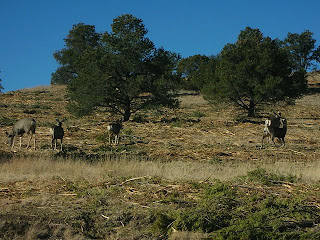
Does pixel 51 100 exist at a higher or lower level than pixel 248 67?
lower

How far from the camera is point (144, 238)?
7.28m

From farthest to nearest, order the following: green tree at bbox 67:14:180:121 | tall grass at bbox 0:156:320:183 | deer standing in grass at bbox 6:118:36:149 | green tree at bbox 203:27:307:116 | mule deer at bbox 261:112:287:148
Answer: green tree at bbox 203:27:307:116 < green tree at bbox 67:14:180:121 < mule deer at bbox 261:112:287:148 < deer standing in grass at bbox 6:118:36:149 < tall grass at bbox 0:156:320:183

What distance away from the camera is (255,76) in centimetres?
3616

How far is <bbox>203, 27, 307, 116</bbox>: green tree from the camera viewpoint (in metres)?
35.4

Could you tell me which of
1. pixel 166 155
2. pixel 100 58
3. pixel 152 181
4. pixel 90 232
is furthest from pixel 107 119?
pixel 90 232

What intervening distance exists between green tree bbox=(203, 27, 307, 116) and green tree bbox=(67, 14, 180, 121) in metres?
6.47

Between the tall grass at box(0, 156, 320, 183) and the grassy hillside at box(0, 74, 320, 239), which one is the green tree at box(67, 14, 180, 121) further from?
the tall grass at box(0, 156, 320, 183)

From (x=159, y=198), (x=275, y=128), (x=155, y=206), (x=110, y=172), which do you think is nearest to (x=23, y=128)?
(x=110, y=172)

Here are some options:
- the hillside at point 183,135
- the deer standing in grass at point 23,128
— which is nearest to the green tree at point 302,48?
the hillside at point 183,135

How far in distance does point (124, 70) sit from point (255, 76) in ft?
36.9

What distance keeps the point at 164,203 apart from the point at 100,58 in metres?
23.8

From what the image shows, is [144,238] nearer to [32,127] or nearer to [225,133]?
[32,127]

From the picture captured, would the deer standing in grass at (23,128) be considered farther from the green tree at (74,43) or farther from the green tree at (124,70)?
the green tree at (74,43)

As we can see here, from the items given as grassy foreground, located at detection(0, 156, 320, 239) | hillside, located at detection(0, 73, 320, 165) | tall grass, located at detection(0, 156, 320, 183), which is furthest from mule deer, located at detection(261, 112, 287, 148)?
grassy foreground, located at detection(0, 156, 320, 239)
